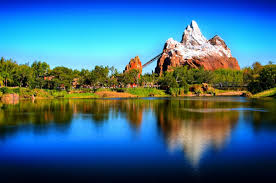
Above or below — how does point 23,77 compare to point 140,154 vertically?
above

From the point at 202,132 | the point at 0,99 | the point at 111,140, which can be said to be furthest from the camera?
Answer: the point at 0,99

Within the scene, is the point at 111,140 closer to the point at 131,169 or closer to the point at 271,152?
the point at 131,169

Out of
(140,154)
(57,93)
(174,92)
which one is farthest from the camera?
(174,92)

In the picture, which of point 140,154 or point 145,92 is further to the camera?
point 145,92

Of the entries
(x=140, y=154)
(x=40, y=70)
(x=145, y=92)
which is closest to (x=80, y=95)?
(x=40, y=70)

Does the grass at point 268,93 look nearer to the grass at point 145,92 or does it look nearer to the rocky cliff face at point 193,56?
the grass at point 145,92

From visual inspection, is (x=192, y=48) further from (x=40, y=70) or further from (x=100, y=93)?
(x=40, y=70)

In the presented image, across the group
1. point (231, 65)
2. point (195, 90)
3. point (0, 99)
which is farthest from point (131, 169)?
point (231, 65)

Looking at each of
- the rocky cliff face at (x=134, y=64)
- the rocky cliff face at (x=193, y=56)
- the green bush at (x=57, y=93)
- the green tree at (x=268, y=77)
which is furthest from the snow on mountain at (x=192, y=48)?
the green bush at (x=57, y=93)

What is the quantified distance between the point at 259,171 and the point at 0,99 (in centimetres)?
5854

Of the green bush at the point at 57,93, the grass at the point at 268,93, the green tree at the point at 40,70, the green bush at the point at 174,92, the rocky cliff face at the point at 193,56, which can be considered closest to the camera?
the grass at the point at 268,93

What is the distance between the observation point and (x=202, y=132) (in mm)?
17031

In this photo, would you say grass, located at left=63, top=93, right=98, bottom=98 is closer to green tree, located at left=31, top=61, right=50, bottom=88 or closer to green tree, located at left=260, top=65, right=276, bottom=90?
green tree, located at left=31, top=61, right=50, bottom=88

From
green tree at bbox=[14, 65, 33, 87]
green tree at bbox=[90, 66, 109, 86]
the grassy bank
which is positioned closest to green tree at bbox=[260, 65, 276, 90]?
the grassy bank
